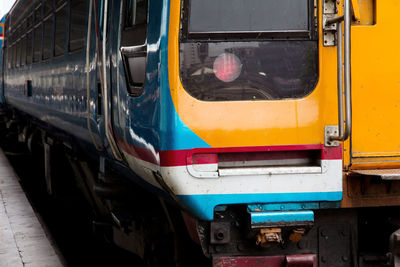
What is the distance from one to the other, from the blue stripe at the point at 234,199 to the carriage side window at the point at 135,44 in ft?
2.31

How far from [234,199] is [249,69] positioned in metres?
0.63

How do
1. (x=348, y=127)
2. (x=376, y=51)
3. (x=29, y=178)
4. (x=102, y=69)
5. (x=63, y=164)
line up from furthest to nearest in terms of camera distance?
(x=29, y=178), (x=63, y=164), (x=102, y=69), (x=376, y=51), (x=348, y=127)

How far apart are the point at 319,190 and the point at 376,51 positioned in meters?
0.77

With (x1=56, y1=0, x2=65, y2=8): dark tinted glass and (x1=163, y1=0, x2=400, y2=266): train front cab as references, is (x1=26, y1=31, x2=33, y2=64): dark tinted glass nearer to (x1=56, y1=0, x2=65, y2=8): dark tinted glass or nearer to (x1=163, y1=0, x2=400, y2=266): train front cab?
(x1=56, y1=0, x2=65, y2=8): dark tinted glass

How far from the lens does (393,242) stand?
3295 mm

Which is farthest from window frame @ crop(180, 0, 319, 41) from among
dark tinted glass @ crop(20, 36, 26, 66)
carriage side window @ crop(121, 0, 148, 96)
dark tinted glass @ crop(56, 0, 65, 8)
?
dark tinted glass @ crop(20, 36, 26, 66)

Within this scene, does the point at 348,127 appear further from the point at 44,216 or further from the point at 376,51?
the point at 44,216

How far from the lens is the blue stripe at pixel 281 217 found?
3.34m

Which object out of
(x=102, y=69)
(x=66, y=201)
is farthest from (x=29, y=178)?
(x=102, y=69)

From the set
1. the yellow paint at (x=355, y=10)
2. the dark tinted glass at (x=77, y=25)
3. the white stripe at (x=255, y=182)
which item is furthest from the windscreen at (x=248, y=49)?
the dark tinted glass at (x=77, y=25)

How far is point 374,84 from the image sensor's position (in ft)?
11.5

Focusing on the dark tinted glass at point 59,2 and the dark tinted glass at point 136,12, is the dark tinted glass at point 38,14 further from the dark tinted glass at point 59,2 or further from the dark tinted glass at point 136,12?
the dark tinted glass at point 136,12

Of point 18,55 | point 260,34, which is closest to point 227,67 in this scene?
point 260,34

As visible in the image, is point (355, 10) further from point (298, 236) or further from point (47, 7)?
point (47, 7)
